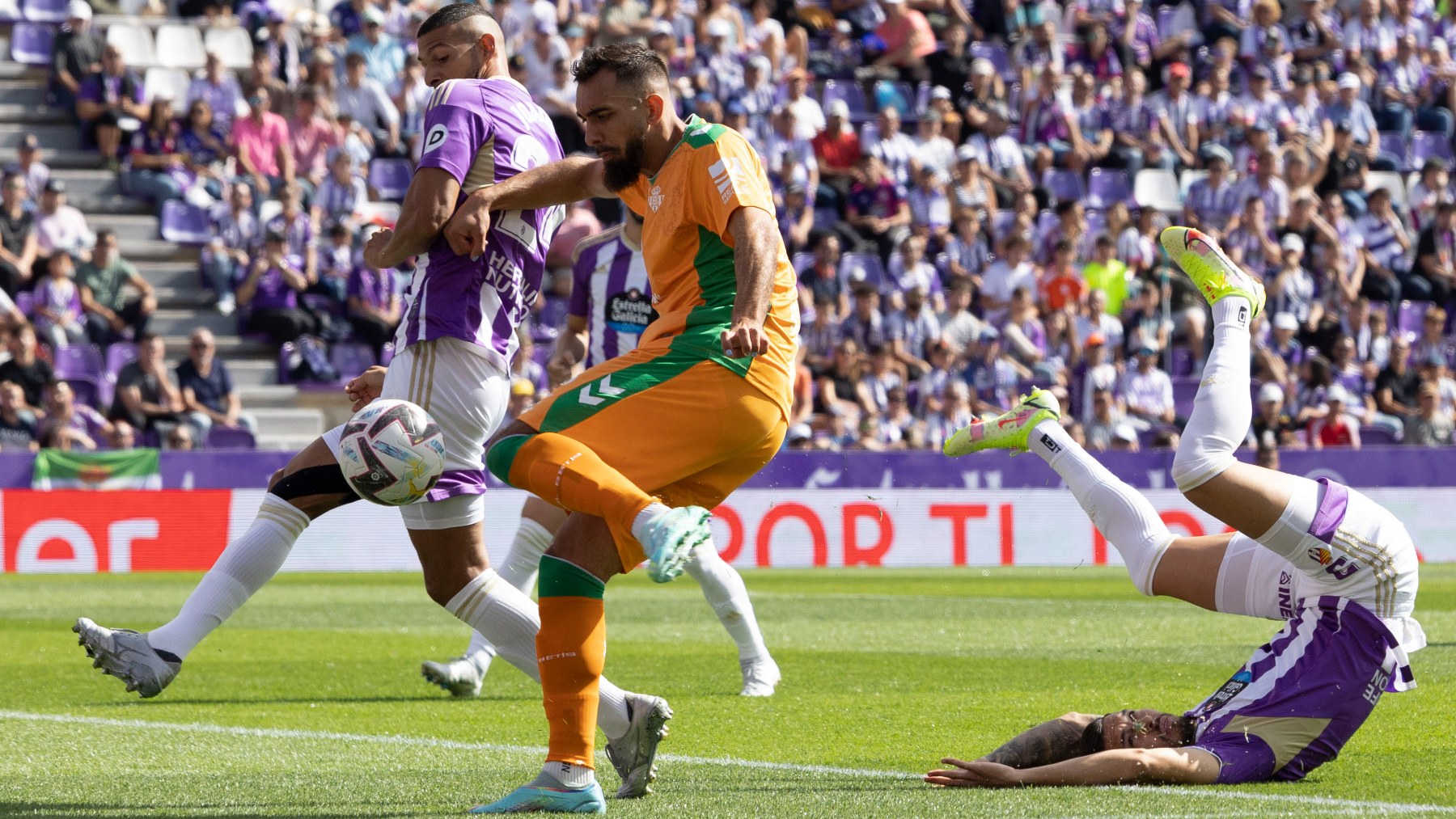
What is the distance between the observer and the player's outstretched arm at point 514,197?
576 centimetres

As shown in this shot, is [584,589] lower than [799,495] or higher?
higher

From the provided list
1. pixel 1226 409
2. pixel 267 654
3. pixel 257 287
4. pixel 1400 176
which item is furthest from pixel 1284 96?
pixel 1226 409

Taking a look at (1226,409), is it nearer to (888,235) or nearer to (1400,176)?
(888,235)

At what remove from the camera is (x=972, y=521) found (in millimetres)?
18344

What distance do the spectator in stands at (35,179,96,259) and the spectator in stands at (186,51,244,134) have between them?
2.09 m

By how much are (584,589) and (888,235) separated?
16983 mm

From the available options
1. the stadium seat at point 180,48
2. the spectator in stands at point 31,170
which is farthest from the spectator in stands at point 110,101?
the spectator in stands at point 31,170

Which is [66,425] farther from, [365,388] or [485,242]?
[485,242]

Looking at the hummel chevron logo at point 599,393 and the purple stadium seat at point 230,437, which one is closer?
the hummel chevron logo at point 599,393

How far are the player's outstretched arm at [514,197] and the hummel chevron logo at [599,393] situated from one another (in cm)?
94

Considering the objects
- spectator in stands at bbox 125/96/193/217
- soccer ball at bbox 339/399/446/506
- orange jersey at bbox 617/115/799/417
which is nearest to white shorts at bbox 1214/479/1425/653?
orange jersey at bbox 617/115/799/417

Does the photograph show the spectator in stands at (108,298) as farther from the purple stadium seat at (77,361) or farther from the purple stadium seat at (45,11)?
Answer: the purple stadium seat at (45,11)

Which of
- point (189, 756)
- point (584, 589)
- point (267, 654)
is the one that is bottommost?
point (267, 654)

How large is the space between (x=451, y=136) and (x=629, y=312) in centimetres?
331
